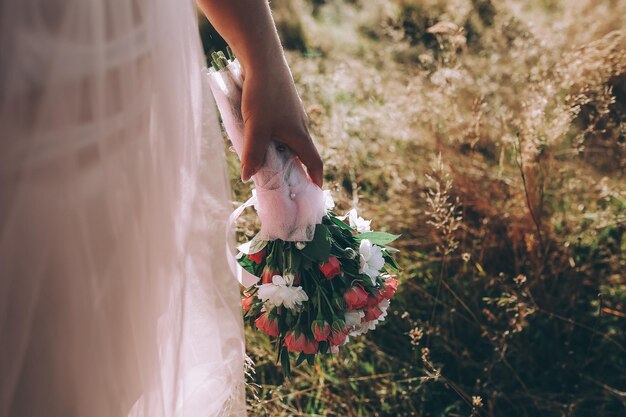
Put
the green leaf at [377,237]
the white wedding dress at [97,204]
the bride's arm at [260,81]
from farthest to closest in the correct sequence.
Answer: the green leaf at [377,237] < the bride's arm at [260,81] < the white wedding dress at [97,204]

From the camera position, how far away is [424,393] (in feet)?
5.64

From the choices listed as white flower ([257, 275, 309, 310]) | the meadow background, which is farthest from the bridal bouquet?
the meadow background

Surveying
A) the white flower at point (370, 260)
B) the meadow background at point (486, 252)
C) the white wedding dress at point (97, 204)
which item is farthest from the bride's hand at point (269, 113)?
the meadow background at point (486, 252)

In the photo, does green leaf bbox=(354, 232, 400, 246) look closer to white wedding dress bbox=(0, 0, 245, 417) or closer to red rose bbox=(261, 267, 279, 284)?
red rose bbox=(261, 267, 279, 284)

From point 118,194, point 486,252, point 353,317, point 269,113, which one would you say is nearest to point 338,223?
point 353,317

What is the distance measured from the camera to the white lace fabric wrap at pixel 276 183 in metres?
0.92

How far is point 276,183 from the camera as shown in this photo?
0.93 metres

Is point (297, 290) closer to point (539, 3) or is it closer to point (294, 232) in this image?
point (294, 232)

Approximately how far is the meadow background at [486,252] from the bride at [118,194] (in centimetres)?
54

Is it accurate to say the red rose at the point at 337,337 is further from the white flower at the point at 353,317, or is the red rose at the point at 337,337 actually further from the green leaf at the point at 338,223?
the green leaf at the point at 338,223

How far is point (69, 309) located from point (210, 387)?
0.49 meters

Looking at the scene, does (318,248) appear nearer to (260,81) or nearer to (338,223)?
(338,223)

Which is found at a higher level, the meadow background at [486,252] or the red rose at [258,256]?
the red rose at [258,256]

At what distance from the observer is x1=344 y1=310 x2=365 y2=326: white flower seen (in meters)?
1.02
